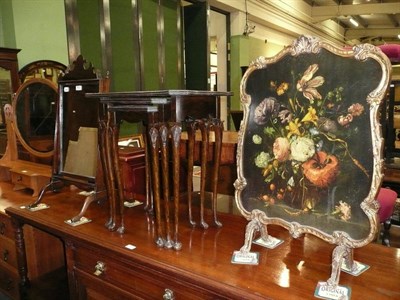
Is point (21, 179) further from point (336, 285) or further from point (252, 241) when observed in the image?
point (336, 285)

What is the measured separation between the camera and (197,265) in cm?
111

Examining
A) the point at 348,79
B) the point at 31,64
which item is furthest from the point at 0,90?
the point at 348,79

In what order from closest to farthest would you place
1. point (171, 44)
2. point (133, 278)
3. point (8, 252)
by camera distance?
point (133, 278), point (8, 252), point (171, 44)

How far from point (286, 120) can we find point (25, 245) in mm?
1639

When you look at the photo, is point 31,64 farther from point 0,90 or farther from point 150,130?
point 150,130

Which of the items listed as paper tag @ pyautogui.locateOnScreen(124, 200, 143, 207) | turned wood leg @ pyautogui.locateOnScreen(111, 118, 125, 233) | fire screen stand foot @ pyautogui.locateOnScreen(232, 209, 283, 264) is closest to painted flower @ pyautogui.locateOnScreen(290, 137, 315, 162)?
fire screen stand foot @ pyautogui.locateOnScreen(232, 209, 283, 264)

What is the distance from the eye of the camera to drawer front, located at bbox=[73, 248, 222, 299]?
112cm

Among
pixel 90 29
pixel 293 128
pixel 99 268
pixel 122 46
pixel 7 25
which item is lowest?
pixel 99 268

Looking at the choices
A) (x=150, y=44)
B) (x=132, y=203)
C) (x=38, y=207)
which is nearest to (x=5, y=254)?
(x=38, y=207)

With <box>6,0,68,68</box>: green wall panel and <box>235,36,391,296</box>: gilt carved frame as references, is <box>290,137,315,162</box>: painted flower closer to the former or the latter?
<box>235,36,391,296</box>: gilt carved frame

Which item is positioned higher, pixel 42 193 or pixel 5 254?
pixel 42 193

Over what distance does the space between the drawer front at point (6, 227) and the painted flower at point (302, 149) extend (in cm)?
166

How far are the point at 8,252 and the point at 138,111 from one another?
4.74 ft

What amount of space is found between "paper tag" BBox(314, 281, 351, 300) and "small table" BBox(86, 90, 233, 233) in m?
0.69
